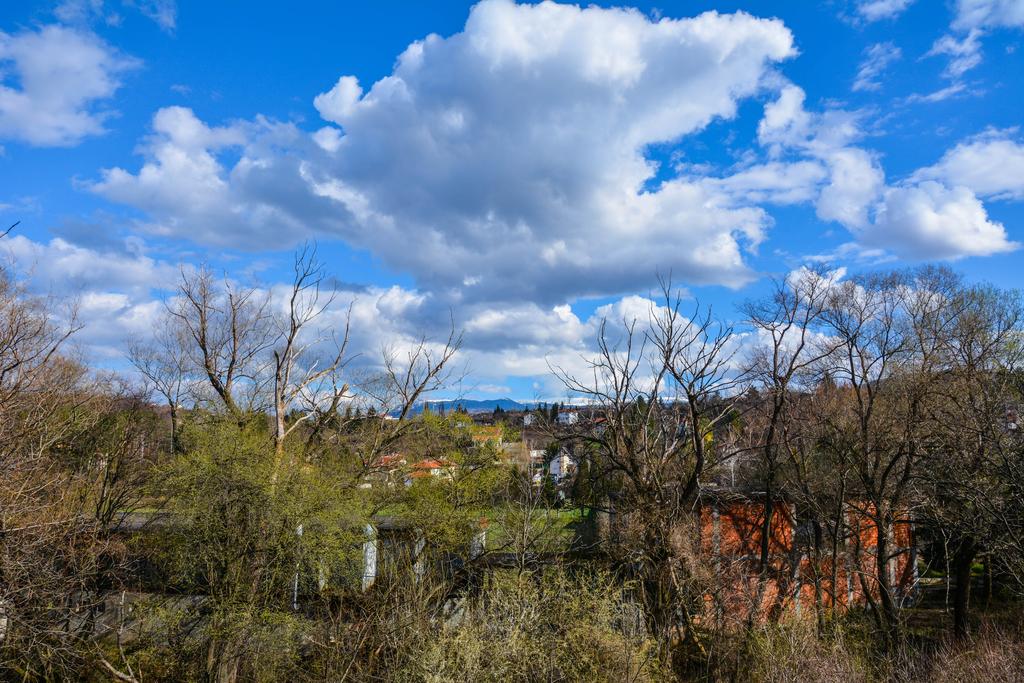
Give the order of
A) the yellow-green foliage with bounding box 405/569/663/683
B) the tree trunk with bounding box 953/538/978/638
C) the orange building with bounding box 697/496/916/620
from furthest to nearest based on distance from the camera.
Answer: the orange building with bounding box 697/496/916/620 → the tree trunk with bounding box 953/538/978/638 → the yellow-green foliage with bounding box 405/569/663/683

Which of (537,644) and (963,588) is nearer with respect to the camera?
(537,644)

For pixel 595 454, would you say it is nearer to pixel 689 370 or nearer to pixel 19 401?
pixel 689 370

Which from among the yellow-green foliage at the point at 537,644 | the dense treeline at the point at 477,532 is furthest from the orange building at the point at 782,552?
the yellow-green foliage at the point at 537,644

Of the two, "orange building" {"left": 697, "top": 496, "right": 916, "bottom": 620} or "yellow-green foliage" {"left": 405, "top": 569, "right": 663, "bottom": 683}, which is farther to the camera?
"orange building" {"left": 697, "top": 496, "right": 916, "bottom": 620}

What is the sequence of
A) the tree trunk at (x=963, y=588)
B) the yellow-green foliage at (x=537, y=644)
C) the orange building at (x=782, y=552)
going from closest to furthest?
the yellow-green foliage at (x=537, y=644) → the tree trunk at (x=963, y=588) → the orange building at (x=782, y=552)

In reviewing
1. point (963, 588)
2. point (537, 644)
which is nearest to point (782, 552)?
point (963, 588)

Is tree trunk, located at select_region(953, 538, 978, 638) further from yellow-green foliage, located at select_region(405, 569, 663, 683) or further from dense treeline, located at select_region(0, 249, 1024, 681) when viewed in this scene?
yellow-green foliage, located at select_region(405, 569, 663, 683)

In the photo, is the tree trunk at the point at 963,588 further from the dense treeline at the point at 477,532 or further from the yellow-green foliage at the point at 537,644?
the yellow-green foliage at the point at 537,644

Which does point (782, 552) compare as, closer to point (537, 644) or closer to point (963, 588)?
point (963, 588)

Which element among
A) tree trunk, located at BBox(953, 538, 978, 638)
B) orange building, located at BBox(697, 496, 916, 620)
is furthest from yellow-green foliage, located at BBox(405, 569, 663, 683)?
tree trunk, located at BBox(953, 538, 978, 638)

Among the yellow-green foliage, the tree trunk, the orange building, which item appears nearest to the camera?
the yellow-green foliage

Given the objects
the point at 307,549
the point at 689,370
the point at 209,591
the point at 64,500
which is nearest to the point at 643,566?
the point at 689,370

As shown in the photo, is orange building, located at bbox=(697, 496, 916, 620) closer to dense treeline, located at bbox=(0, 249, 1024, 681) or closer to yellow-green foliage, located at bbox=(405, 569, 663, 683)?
dense treeline, located at bbox=(0, 249, 1024, 681)

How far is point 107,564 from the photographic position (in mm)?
12906
